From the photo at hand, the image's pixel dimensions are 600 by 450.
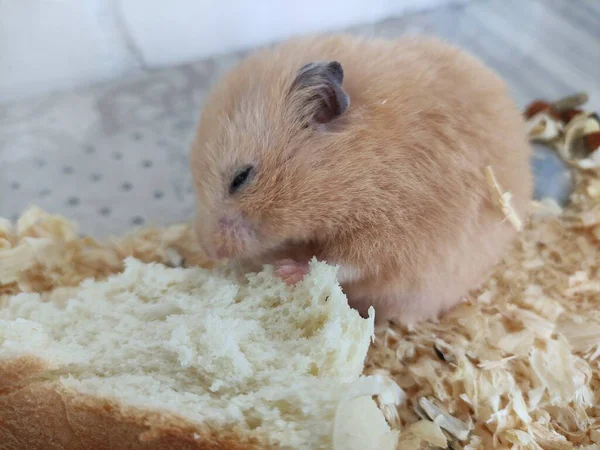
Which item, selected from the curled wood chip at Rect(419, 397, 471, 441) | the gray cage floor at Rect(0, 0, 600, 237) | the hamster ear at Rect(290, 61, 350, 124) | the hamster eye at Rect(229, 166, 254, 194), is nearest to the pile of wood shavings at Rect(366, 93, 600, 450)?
the curled wood chip at Rect(419, 397, 471, 441)

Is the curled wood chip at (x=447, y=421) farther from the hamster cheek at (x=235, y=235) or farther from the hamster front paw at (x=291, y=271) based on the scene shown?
the hamster cheek at (x=235, y=235)

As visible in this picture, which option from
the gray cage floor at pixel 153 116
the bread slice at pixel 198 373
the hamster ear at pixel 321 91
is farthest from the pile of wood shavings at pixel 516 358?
the gray cage floor at pixel 153 116

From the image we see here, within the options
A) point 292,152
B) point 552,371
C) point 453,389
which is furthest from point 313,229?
point 552,371

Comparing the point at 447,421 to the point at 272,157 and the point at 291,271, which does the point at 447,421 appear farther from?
the point at 272,157

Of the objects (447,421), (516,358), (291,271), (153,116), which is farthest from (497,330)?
(153,116)

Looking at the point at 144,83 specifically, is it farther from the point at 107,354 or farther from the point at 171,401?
the point at 171,401

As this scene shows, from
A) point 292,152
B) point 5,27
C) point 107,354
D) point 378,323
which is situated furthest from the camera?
point 5,27
